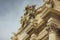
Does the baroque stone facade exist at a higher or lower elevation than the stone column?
higher

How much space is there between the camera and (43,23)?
25.4m

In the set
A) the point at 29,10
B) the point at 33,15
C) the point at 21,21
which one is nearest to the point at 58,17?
the point at 33,15

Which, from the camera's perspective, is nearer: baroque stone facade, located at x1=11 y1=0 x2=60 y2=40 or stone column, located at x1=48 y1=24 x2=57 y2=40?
stone column, located at x1=48 y1=24 x2=57 y2=40

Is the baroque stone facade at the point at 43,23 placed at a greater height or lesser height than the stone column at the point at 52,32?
greater

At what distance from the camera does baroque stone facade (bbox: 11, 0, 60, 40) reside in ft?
75.3

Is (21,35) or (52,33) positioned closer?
(52,33)

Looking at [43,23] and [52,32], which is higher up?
[43,23]

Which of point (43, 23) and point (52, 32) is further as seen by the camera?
point (43, 23)

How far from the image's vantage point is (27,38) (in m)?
28.1

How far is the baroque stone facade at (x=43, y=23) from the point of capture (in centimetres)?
2295

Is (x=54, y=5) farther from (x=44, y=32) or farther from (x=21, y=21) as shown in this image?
(x=21, y=21)

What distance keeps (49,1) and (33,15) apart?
13.5ft

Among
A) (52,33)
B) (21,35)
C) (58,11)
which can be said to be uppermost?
(21,35)

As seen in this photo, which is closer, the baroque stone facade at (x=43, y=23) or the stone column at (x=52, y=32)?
the stone column at (x=52, y=32)
